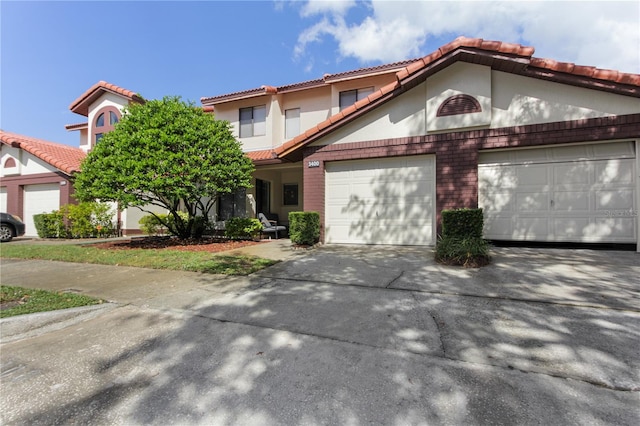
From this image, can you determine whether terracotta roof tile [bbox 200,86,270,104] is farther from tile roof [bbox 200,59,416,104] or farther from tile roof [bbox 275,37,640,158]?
tile roof [bbox 275,37,640,158]

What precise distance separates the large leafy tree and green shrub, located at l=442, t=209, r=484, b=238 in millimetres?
6761

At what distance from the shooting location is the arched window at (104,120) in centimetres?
1619

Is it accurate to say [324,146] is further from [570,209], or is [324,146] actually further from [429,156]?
[570,209]

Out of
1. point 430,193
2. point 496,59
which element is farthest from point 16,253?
point 496,59

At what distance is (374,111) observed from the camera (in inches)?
359

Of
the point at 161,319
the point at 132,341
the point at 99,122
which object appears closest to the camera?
the point at 132,341

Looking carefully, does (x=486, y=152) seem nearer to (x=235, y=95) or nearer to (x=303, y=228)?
(x=303, y=228)

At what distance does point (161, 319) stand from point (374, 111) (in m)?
7.94

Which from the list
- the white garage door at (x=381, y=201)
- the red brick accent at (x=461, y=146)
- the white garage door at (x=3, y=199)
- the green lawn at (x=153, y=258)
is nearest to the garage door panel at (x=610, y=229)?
the red brick accent at (x=461, y=146)

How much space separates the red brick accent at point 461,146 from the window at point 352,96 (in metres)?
4.21

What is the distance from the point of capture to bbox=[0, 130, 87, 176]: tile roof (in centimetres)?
1410

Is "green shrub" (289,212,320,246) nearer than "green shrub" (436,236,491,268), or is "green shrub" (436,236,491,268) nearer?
"green shrub" (436,236,491,268)

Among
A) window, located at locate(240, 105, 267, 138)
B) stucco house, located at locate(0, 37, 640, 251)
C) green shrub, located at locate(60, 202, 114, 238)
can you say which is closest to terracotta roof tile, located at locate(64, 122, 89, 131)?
green shrub, located at locate(60, 202, 114, 238)

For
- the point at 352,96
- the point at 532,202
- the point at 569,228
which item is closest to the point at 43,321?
the point at 532,202
